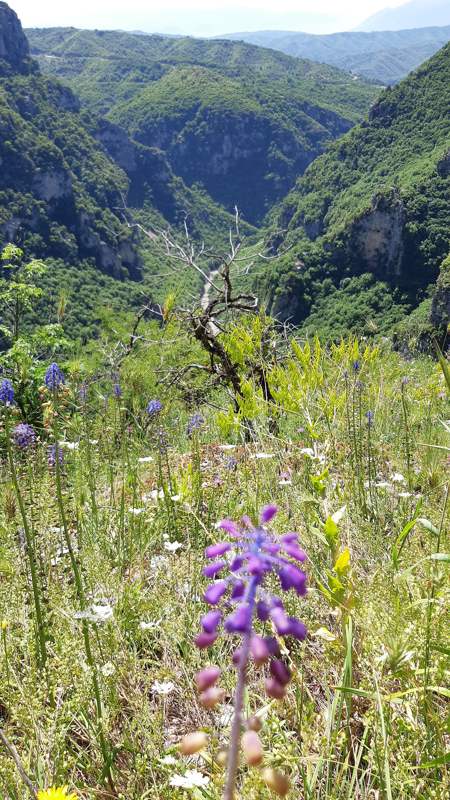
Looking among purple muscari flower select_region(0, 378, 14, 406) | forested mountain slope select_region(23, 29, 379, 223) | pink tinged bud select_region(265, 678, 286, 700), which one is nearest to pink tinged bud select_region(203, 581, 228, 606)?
pink tinged bud select_region(265, 678, 286, 700)

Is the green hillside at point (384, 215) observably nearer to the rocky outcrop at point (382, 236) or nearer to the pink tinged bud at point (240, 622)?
the rocky outcrop at point (382, 236)

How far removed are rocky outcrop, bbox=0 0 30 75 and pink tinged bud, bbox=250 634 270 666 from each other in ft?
437

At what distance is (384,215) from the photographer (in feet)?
236

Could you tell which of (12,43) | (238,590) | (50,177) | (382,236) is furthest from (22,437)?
(12,43)

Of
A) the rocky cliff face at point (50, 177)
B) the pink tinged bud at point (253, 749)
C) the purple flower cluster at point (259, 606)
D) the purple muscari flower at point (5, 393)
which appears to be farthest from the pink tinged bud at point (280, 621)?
the rocky cliff face at point (50, 177)

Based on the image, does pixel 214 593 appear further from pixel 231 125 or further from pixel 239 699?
Result: pixel 231 125

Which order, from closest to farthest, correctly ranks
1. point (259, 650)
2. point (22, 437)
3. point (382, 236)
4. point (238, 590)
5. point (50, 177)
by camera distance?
point (259, 650)
point (238, 590)
point (22, 437)
point (382, 236)
point (50, 177)

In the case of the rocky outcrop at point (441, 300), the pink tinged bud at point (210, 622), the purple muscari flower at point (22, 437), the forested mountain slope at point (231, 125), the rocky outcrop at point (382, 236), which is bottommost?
the rocky outcrop at point (441, 300)

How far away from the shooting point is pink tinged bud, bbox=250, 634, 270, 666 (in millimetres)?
553

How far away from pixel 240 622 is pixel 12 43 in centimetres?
14168

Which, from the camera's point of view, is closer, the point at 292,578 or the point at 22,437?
the point at 292,578

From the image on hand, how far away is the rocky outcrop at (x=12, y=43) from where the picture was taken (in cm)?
11200

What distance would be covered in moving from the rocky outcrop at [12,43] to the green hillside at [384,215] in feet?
216

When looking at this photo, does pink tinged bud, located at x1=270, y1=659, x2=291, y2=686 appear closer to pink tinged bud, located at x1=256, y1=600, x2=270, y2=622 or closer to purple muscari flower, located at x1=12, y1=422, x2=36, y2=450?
pink tinged bud, located at x1=256, y1=600, x2=270, y2=622
